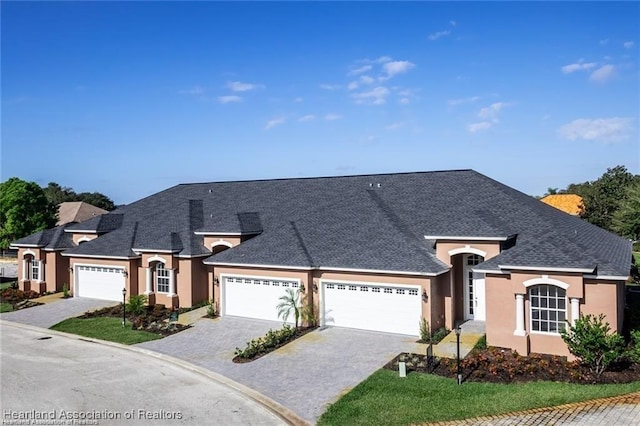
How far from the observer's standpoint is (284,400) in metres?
13.2

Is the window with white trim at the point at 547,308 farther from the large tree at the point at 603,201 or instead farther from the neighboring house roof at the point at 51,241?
the large tree at the point at 603,201

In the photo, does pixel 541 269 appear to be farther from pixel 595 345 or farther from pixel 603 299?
pixel 595 345

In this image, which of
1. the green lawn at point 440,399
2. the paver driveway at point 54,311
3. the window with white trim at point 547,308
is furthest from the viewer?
the paver driveway at point 54,311

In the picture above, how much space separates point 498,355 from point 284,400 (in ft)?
23.5

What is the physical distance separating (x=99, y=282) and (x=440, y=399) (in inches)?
893

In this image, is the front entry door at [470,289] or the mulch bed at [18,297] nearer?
the front entry door at [470,289]

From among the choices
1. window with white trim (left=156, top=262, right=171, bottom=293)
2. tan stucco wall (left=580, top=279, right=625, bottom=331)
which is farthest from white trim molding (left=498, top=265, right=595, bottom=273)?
window with white trim (left=156, top=262, right=171, bottom=293)

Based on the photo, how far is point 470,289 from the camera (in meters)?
21.0

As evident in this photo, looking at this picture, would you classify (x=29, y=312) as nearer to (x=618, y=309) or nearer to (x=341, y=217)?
(x=341, y=217)

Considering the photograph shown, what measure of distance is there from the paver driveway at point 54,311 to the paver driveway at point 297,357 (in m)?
7.80

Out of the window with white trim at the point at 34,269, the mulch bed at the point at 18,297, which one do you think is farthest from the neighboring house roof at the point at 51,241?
the mulch bed at the point at 18,297

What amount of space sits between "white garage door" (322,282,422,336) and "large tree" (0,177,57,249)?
37.0 m

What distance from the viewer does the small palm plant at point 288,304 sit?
2125 cm

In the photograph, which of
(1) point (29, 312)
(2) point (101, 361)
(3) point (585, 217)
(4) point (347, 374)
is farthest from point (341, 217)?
(3) point (585, 217)
